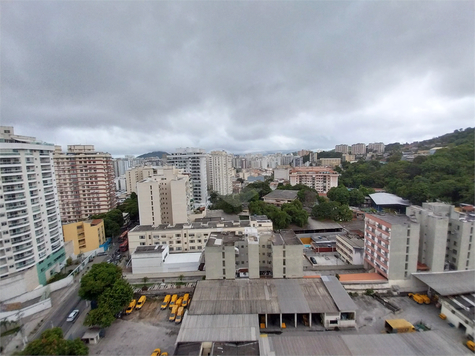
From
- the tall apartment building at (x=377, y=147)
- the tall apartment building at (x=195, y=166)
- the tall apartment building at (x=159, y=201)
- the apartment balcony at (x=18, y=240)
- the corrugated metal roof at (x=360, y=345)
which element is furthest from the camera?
the tall apartment building at (x=377, y=147)

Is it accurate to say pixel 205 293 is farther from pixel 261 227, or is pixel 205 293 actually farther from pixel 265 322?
pixel 261 227

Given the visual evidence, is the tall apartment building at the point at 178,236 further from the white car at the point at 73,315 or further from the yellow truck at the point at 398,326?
the yellow truck at the point at 398,326

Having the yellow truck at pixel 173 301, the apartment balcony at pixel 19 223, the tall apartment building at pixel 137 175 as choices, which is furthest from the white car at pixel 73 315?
the tall apartment building at pixel 137 175

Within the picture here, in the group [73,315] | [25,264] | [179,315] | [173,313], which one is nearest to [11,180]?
[25,264]

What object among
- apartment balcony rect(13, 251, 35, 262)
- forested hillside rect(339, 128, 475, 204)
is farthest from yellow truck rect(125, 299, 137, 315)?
forested hillside rect(339, 128, 475, 204)

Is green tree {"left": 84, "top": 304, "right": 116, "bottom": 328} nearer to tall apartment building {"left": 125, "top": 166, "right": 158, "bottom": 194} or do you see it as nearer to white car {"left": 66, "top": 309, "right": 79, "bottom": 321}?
white car {"left": 66, "top": 309, "right": 79, "bottom": 321}
